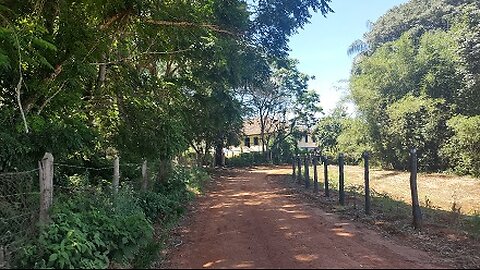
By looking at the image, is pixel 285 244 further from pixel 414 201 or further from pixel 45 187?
pixel 45 187

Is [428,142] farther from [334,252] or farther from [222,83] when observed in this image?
[334,252]

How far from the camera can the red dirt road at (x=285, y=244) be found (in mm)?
6105

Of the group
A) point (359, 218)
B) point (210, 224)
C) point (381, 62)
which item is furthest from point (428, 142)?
point (210, 224)

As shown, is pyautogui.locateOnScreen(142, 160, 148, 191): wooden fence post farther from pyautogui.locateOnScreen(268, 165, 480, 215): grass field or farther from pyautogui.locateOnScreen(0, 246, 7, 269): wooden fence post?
pyautogui.locateOnScreen(268, 165, 480, 215): grass field

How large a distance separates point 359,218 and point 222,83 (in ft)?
40.4

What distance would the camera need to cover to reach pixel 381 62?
115 feet

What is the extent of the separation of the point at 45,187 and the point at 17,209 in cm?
62

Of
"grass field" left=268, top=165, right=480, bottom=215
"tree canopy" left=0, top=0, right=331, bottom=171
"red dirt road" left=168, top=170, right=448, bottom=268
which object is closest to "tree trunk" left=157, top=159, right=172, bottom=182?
"tree canopy" left=0, top=0, right=331, bottom=171

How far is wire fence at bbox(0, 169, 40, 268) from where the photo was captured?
605 cm

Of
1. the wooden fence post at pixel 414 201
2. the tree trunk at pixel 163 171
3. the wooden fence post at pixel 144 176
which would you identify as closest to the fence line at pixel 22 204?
the wooden fence post at pixel 144 176

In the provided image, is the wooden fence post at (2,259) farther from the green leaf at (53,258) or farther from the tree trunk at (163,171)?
the tree trunk at (163,171)

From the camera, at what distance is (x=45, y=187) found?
636cm

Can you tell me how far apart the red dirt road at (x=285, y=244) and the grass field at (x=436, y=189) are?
6.33 metres

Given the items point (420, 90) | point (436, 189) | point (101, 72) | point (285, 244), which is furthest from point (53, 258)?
point (420, 90)
